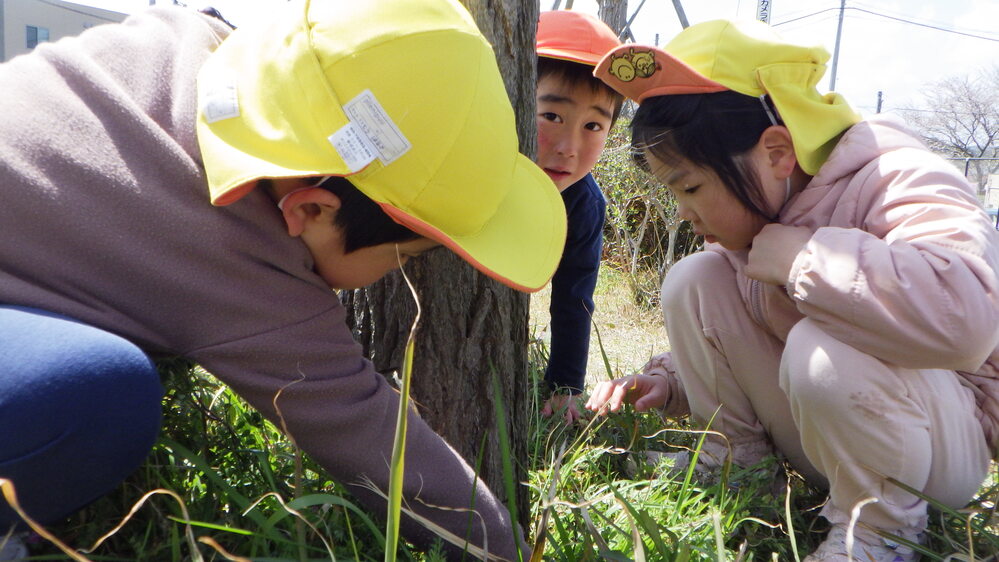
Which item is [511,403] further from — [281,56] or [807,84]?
[807,84]

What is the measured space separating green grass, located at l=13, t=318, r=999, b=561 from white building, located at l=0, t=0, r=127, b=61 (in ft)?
37.4

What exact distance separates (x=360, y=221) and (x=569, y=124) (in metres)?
1.31

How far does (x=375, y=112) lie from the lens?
114 cm

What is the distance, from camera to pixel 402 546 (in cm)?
138

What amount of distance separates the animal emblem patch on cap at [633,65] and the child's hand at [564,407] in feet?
2.90

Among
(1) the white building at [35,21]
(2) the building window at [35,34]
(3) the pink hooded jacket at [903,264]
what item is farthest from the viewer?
(2) the building window at [35,34]

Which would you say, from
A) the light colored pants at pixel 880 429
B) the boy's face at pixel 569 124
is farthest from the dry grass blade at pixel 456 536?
the boy's face at pixel 569 124

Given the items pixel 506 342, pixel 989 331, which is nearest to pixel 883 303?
pixel 989 331

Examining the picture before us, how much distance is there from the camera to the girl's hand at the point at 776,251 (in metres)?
1.69

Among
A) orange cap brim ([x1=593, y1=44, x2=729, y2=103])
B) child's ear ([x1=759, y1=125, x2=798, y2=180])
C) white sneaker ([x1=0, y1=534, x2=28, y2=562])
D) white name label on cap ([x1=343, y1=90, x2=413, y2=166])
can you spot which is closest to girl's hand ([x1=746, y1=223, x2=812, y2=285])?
child's ear ([x1=759, y1=125, x2=798, y2=180])

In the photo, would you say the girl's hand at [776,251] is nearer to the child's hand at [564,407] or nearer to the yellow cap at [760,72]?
the yellow cap at [760,72]

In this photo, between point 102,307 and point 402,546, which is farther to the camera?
point 402,546

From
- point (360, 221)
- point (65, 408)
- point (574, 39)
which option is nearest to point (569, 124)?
point (574, 39)

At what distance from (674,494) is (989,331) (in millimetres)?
713
